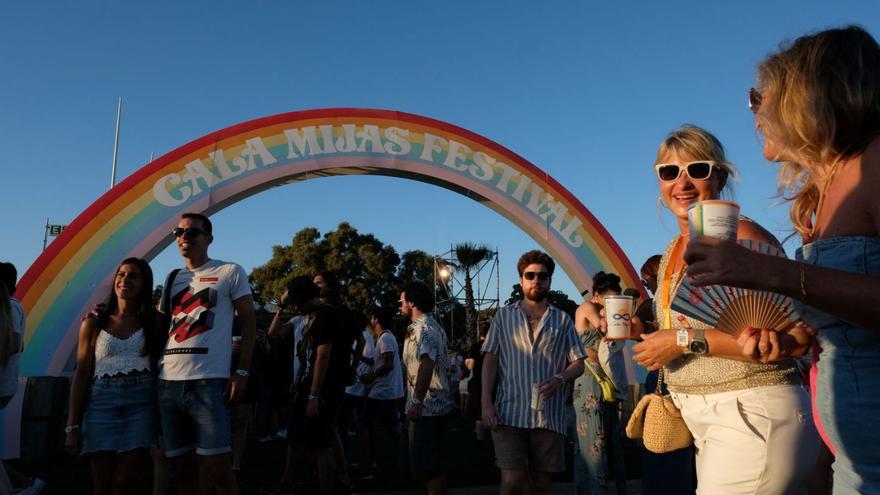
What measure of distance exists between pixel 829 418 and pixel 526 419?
3.03 m

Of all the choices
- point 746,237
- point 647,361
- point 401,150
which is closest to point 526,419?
point 647,361

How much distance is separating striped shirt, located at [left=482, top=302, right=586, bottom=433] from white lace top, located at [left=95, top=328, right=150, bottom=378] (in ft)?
7.75

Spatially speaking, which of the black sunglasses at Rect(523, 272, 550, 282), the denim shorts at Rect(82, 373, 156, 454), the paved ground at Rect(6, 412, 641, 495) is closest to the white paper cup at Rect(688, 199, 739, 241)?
the black sunglasses at Rect(523, 272, 550, 282)

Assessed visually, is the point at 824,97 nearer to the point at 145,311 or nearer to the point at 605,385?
the point at 605,385

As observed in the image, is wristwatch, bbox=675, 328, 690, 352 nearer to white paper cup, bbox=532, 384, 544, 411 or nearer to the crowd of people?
the crowd of people

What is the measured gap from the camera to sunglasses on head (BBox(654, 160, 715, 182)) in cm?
246

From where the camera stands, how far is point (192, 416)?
4.24 m

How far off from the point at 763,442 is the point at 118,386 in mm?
3836

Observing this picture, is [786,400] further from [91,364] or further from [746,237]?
[91,364]

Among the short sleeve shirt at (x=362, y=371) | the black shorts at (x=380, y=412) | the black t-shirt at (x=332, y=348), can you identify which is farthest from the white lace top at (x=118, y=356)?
the black shorts at (x=380, y=412)

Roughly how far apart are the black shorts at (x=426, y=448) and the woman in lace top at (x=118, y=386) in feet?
6.15

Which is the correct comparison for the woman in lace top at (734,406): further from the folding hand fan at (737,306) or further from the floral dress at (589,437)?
the floral dress at (589,437)

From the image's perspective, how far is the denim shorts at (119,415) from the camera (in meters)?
4.13

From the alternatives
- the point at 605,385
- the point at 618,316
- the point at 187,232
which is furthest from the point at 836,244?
the point at 187,232
